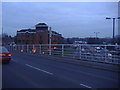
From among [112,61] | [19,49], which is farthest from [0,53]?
[19,49]

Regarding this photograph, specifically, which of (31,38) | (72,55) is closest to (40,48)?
(72,55)

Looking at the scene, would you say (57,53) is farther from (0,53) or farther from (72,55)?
(0,53)

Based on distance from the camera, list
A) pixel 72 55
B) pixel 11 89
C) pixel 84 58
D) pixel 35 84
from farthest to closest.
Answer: pixel 72 55 < pixel 84 58 < pixel 35 84 < pixel 11 89

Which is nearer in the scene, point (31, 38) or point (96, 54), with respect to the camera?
point (96, 54)

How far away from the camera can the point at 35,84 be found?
→ 29.2ft

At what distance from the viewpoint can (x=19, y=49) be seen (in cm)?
3806

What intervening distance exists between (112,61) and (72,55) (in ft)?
19.3

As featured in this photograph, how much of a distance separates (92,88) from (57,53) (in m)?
16.4

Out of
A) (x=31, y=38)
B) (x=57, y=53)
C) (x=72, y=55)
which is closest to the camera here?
(x=72, y=55)

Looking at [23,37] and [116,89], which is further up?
[23,37]

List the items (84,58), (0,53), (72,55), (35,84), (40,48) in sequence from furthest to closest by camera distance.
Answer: (40,48)
(72,55)
(84,58)
(0,53)
(35,84)

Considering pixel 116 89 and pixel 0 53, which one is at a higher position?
pixel 0 53

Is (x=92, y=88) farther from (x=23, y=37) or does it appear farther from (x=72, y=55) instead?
(x=23, y=37)

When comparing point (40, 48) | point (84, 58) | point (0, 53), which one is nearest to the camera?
point (0, 53)
